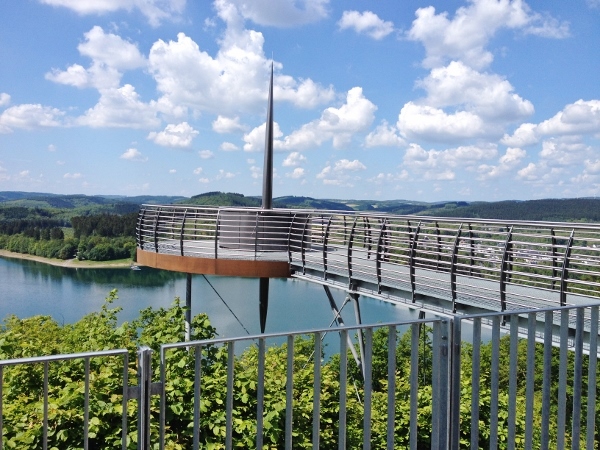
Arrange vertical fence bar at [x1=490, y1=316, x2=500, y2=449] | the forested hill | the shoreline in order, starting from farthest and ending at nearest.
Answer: the shoreline → the forested hill → vertical fence bar at [x1=490, y1=316, x2=500, y2=449]

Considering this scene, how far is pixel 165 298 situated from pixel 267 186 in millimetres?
45328

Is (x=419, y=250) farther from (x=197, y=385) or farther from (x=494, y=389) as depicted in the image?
(x=197, y=385)

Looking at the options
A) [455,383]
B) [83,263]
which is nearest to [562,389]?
[455,383]

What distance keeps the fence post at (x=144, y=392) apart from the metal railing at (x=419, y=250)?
15.2 ft

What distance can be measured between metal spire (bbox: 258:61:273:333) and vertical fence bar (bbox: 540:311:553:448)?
9.15 meters

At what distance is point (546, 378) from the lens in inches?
103

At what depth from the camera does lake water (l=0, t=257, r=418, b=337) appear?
129 ft

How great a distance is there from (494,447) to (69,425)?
11.3 ft

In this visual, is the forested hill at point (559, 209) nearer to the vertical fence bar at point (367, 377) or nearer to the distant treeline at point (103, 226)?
the vertical fence bar at point (367, 377)

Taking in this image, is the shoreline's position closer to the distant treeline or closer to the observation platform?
the distant treeline

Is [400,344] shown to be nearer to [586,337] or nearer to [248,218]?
[248,218]

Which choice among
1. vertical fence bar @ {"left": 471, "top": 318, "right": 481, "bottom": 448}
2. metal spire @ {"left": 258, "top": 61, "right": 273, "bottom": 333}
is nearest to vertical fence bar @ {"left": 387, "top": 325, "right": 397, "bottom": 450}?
vertical fence bar @ {"left": 471, "top": 318, "right": 481, "bottom": 448}

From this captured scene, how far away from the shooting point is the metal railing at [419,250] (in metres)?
6.35

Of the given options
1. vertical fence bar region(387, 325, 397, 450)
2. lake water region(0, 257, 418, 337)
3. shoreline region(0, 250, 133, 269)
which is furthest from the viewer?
shoreline region(0, 250, 133, 269)
